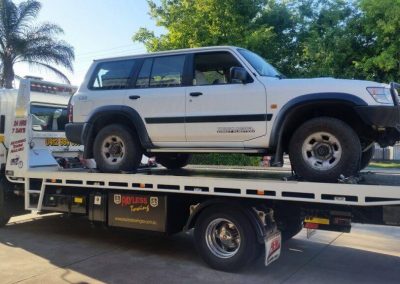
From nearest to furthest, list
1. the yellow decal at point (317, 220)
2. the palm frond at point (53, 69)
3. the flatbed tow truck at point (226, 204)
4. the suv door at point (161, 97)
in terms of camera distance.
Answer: the flatbed tow truck at point (226, 204) → the yellow decal at point (317, 220) → the suv door at point (161, 97) → the palm frond at point (53, 69)

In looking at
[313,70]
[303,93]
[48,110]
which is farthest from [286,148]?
[313,70]

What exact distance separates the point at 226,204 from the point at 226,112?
47.4 inches

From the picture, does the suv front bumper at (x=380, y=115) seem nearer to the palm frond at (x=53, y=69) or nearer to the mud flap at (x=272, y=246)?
the mud flap at (x=272, y=246)

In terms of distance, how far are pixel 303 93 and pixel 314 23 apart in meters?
15.3

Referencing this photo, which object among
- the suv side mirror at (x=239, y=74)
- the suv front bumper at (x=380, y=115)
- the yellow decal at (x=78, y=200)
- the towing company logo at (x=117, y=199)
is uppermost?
the suv side mirror at (x=239, y=74)

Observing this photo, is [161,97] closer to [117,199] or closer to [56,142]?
[117,199]

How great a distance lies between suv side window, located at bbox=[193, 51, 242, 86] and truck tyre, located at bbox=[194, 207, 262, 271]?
1759mm

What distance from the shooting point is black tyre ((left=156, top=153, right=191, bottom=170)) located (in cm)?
848

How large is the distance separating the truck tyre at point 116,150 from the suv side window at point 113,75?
0.65 meters

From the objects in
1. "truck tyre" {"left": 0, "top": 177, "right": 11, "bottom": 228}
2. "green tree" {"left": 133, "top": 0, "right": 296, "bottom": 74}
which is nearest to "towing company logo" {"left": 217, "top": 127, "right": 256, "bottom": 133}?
"truck tyre" {"left": 0, "top": 177, "right": 11, "bottom": 228}

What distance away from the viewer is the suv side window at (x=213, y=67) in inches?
255

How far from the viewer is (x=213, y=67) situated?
6648 mm

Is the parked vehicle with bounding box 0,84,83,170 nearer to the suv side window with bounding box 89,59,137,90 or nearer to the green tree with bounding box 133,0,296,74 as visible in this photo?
the suv side window with bounding box 89,59,137,90

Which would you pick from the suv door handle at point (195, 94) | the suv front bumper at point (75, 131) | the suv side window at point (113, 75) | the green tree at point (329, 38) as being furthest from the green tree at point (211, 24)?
the suv door handle at point (195, 94)
